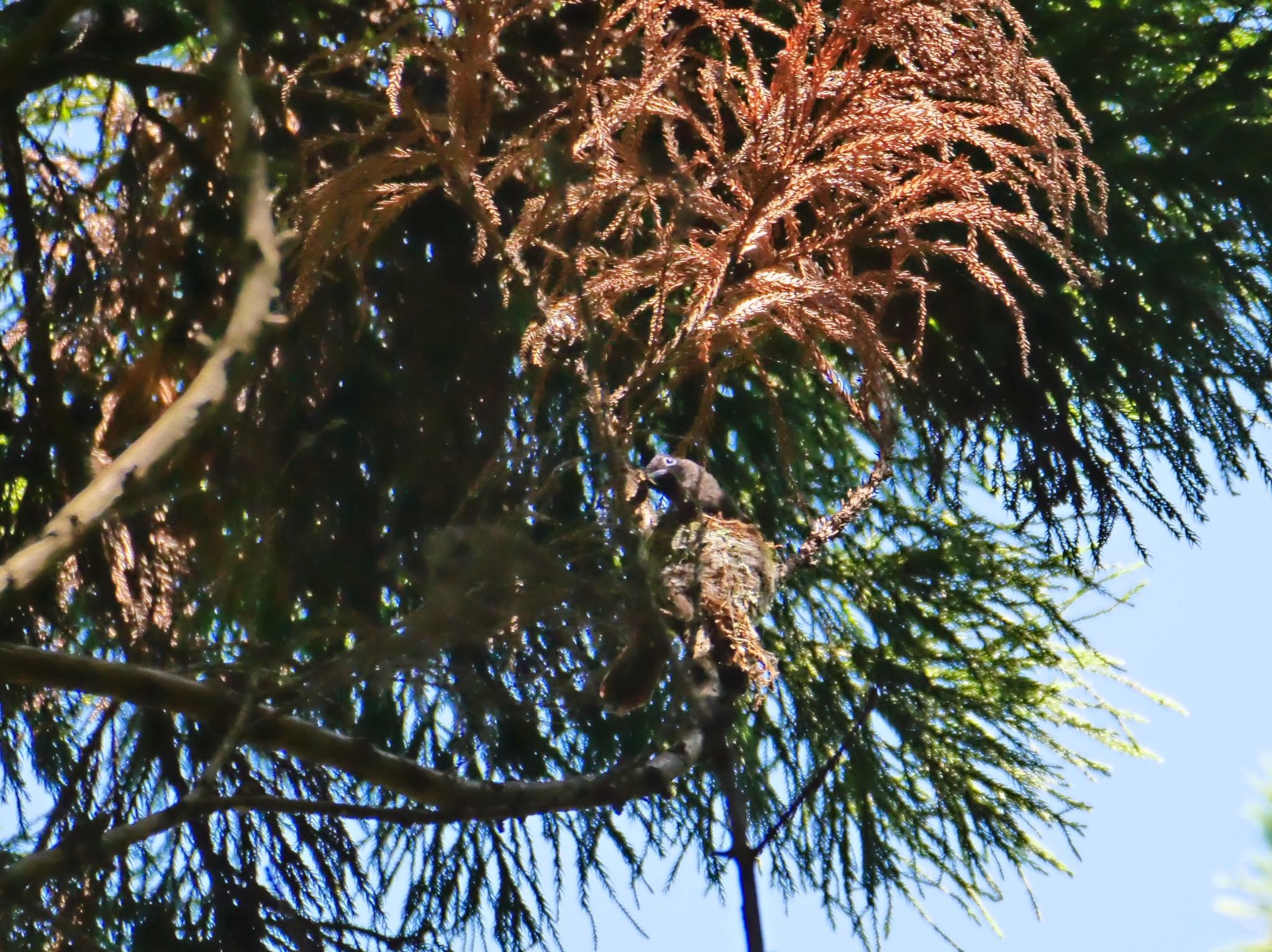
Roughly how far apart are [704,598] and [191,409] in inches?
31.5

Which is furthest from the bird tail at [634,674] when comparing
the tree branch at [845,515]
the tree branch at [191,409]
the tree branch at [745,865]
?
the tree branch at [191,409]

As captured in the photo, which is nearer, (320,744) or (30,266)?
(320,744)

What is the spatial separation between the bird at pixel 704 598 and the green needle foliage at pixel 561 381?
0.08 meters

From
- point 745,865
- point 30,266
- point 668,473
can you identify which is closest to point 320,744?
point 745,865

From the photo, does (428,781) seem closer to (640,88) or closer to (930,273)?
(640,88)

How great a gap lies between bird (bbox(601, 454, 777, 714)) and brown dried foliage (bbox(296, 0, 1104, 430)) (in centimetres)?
22

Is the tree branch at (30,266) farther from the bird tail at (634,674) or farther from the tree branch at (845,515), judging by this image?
the tree branch at (845,515)

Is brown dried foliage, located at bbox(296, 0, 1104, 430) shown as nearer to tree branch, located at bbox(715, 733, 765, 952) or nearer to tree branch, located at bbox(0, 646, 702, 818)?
tree branch, located at bbox(0, 646, 702, 818)

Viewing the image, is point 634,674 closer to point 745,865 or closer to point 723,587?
point 723,587

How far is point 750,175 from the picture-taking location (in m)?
2.12

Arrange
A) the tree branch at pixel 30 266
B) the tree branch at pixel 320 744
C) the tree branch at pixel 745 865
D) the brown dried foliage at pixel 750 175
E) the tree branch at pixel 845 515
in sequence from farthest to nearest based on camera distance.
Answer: the tree branch at pixel 30 266 < the tree branch at pixel 845 515 < the brown dried foliage at pixel 750 175 < the tree branch at pixel 320 744 < the tree branch at pixel 745 865

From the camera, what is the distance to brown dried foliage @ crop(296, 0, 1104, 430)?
6.83ft

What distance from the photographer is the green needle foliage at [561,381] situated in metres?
2.12

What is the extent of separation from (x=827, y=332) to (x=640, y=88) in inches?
17.8
